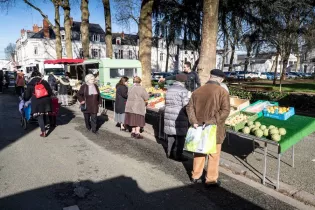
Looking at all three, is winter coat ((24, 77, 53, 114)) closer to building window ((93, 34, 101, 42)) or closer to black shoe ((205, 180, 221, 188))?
black shoe ((205, 180, 221, 188))

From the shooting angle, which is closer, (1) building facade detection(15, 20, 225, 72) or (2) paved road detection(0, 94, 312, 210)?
(2) paved road detection(0, 94, 312, 210)

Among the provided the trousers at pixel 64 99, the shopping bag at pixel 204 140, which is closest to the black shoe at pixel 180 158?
the shopping bag at pixel 204 140

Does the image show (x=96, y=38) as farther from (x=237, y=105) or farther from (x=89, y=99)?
(x=237, y=105)

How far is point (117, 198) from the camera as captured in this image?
401 cm

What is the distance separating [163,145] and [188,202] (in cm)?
297

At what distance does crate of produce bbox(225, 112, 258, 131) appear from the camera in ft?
16.5

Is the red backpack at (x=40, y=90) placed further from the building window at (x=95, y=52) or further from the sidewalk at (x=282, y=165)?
the building window at (x=95, y=52)

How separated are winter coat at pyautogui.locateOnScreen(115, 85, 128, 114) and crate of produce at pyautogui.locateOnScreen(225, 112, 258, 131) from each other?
3.39m

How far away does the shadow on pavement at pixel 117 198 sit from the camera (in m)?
3.79

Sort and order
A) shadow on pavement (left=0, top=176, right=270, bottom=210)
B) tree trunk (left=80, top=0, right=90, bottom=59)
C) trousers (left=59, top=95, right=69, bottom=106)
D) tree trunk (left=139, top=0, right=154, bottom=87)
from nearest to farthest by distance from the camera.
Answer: shadow on pavement (left=0, top=176, right=270, bottom=210) < tree trunk (left=139, top=0, right=154, bottom=87) < trousers (left=59, top=95, right=69, bottom=106) < tree trunk (left=80, top=0, right=90, bottom=59)

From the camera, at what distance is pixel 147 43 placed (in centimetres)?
1223

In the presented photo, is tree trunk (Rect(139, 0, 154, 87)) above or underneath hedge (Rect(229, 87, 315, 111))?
above

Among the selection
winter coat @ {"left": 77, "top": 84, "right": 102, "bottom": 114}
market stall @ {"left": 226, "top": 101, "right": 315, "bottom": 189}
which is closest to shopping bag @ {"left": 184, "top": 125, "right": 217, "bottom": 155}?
market stall @ {"left": 226, "top": 101, "right": 315, "bottom": 189}

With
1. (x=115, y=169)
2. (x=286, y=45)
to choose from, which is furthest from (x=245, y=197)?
(x=286, y=45)
